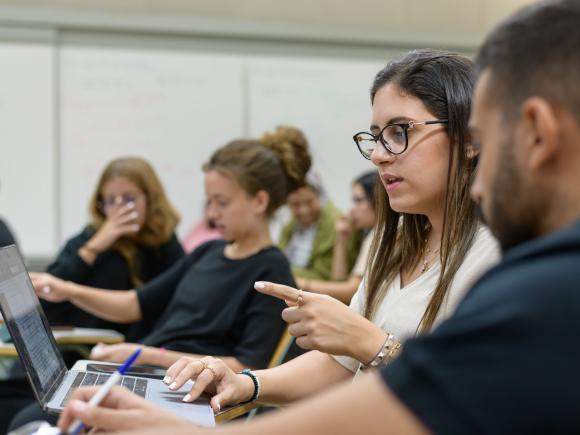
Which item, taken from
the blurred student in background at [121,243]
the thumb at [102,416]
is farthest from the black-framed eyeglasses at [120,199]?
the thumb at [102,416]

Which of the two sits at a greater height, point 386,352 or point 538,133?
point 538,133

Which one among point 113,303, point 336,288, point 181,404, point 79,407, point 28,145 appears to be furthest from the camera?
point 28,145

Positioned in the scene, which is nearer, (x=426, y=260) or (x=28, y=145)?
(x=426, y=260)

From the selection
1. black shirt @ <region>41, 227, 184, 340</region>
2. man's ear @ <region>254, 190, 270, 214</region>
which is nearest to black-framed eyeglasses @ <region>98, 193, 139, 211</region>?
black shirt @ <region>41, 227, 184, 340</region>

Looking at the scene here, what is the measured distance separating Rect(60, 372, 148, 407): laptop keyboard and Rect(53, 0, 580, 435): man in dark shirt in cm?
64

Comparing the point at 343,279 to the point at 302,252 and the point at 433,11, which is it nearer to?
the point at 302,252

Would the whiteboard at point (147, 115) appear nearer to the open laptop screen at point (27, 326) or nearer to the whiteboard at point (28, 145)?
the whiteboard at point (28, 145)

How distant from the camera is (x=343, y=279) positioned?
3.80 meters

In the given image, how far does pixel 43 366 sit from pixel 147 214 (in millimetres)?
1822

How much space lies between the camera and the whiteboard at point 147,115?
14.0 ft

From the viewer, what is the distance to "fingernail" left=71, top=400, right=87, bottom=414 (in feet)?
2.51

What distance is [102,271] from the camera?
2938 millimetres

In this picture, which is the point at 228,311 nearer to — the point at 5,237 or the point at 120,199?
the point at 120,199

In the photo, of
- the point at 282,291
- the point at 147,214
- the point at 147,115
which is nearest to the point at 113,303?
the point at 147,214
